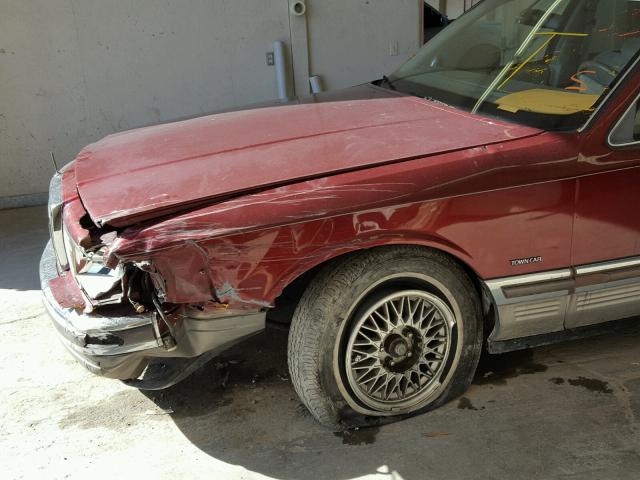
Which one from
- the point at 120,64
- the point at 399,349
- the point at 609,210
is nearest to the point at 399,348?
the point at 399,349

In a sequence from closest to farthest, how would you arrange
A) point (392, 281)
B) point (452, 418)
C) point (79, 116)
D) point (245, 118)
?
1. point (392, 281)
2. point (452, 418)
3. point (245, 118)
4. point (79, 116)

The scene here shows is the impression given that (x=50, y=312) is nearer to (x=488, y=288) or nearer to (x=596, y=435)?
(x=488, y=288)

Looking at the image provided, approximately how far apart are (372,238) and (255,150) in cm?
72

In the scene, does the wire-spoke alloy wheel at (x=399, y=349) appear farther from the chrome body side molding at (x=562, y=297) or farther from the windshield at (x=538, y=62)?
the windshield at (x=538, y=62)

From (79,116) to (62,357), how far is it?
3.45m

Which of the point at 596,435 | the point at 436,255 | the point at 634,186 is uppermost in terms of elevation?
the point at 634,186

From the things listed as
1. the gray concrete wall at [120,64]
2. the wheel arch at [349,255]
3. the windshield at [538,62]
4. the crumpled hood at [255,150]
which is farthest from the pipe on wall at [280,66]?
the wheel arch at [349,255]

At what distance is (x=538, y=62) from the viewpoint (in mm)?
3203

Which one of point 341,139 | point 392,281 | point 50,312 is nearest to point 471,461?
point 392,281

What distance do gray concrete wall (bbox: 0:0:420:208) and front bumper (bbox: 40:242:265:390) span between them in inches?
162

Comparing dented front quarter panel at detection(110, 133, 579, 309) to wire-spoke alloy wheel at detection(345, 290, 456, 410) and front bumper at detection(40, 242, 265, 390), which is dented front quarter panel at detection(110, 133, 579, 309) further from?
wire-spoke alloy wheel at detection(345, 290, 456, 410)

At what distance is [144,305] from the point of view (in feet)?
8.11

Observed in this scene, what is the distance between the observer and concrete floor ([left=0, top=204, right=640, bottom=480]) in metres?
2.62

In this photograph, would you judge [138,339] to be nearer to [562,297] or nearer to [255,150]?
[255,150]
